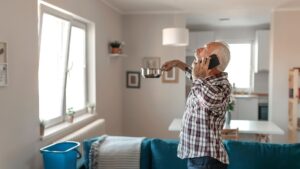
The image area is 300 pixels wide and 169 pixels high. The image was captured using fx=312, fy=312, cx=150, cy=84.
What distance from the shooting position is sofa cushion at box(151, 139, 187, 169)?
8.68 ft

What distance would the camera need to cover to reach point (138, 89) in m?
5.41

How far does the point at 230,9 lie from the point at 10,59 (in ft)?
11.8

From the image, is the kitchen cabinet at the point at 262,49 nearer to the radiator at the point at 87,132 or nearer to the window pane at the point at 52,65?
the radiator at the point at 87,132

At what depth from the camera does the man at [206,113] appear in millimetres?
1947

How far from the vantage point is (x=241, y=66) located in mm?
7230

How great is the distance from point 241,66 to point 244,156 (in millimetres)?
4967

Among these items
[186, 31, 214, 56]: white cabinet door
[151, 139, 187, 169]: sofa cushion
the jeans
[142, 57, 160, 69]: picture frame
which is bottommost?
[151, 139, 187, 169]: sofa cushion

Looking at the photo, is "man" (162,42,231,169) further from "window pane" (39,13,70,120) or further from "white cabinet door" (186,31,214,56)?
"white cabinet door" (186,31,214,56)

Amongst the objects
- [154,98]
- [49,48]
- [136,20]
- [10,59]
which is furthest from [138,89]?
[10,59]

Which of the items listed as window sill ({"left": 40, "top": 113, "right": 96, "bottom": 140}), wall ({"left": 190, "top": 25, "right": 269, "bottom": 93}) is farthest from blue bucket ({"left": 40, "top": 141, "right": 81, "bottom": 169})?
wall ({"left": 190, "top": 25, "right": 269, "bottom": 93})

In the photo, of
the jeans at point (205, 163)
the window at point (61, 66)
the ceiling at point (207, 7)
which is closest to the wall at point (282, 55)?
the ceiling at point (207, 7)

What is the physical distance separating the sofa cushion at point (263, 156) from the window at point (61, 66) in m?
1.81

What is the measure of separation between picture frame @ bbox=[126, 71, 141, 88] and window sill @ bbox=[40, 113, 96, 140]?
1.58 meters

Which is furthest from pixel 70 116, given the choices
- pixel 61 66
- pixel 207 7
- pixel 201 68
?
pixel 207 7
